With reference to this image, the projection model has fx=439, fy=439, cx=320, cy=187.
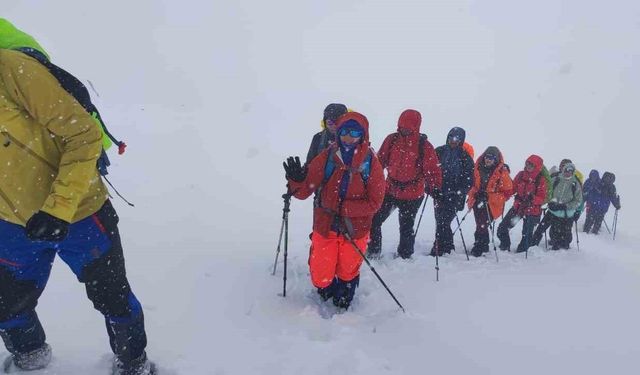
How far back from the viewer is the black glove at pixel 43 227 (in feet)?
7.82

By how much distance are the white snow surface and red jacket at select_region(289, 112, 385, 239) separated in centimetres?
107

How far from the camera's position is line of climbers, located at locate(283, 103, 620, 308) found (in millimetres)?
4707

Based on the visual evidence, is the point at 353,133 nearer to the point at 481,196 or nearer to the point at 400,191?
the point at 400,191

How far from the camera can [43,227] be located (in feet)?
7.82

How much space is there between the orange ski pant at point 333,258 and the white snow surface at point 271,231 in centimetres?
39

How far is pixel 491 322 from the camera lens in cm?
480

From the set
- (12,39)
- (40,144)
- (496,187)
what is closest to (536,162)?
(496,187)

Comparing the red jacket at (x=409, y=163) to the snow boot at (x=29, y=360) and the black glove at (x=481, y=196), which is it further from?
the snow boot at (x=29, y=360)

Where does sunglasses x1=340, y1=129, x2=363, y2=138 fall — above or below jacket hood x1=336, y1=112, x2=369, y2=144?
below

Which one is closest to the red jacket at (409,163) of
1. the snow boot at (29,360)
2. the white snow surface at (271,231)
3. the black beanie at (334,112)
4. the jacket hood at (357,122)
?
the black beanie at (334,112)

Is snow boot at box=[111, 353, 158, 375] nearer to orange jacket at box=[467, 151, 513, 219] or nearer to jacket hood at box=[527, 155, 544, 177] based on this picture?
orange jacket at box=[467, 151, 513, 219]

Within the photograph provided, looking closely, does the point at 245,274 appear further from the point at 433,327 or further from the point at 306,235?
the point at 306,235

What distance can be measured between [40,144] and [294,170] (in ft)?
8.02

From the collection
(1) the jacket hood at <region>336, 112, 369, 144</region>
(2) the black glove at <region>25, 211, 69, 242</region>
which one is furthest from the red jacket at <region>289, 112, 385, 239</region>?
(2) the black glove at <region>25, 211, 69, 242</region>
